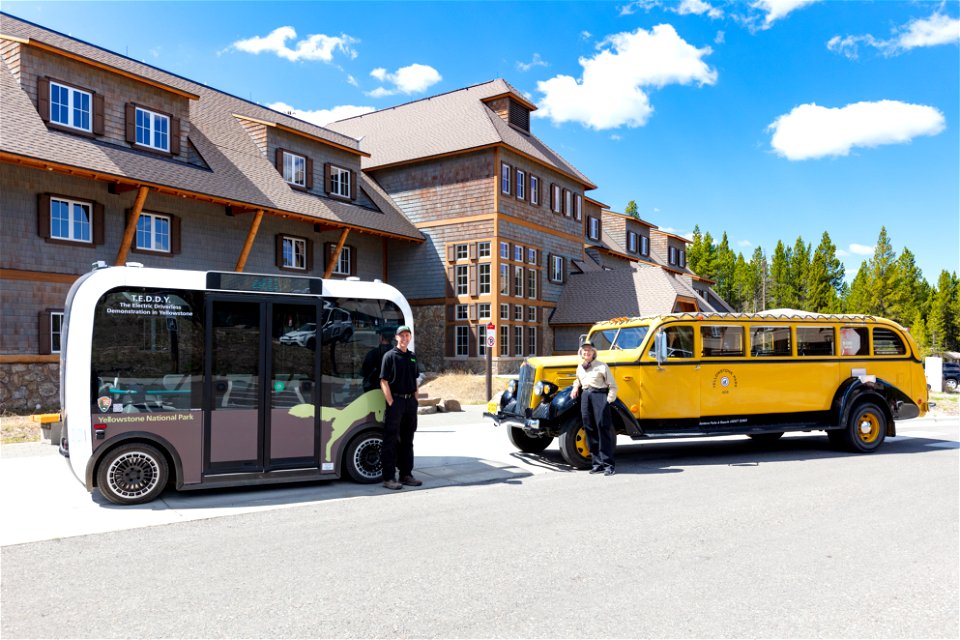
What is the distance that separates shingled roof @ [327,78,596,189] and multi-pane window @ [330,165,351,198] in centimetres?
429

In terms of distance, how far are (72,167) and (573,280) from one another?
75.9 ft

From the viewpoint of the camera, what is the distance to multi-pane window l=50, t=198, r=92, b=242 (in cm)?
1827

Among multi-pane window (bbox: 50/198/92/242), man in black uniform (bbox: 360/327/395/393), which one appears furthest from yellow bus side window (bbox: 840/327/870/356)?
multi-pane window (bbox: 50/198/92/242)

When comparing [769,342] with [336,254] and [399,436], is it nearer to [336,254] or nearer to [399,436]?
[399,436]

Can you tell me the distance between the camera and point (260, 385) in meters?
8.20

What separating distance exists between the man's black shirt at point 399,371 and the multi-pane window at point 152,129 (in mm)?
15715

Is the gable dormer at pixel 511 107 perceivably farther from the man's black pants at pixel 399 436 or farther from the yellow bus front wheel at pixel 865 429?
the man's black pants at pixel 399 436

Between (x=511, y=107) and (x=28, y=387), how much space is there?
23.8 metres

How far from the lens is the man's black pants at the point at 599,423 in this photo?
963 cm

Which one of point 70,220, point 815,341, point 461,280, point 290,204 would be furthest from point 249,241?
point 815,341

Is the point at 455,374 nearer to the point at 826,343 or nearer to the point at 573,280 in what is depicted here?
the point at 573,280

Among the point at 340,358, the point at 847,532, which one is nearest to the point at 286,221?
the point at 340,358

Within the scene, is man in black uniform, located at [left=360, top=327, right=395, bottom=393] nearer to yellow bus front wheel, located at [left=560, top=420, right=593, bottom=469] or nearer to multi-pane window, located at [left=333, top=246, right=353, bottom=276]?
yellow bus front wheel, located at [left=560, top=420, right=593, bottom=469]

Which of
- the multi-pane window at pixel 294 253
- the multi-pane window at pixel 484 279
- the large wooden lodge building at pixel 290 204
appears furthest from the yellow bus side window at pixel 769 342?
the multi-pane window at pixel 484 279
